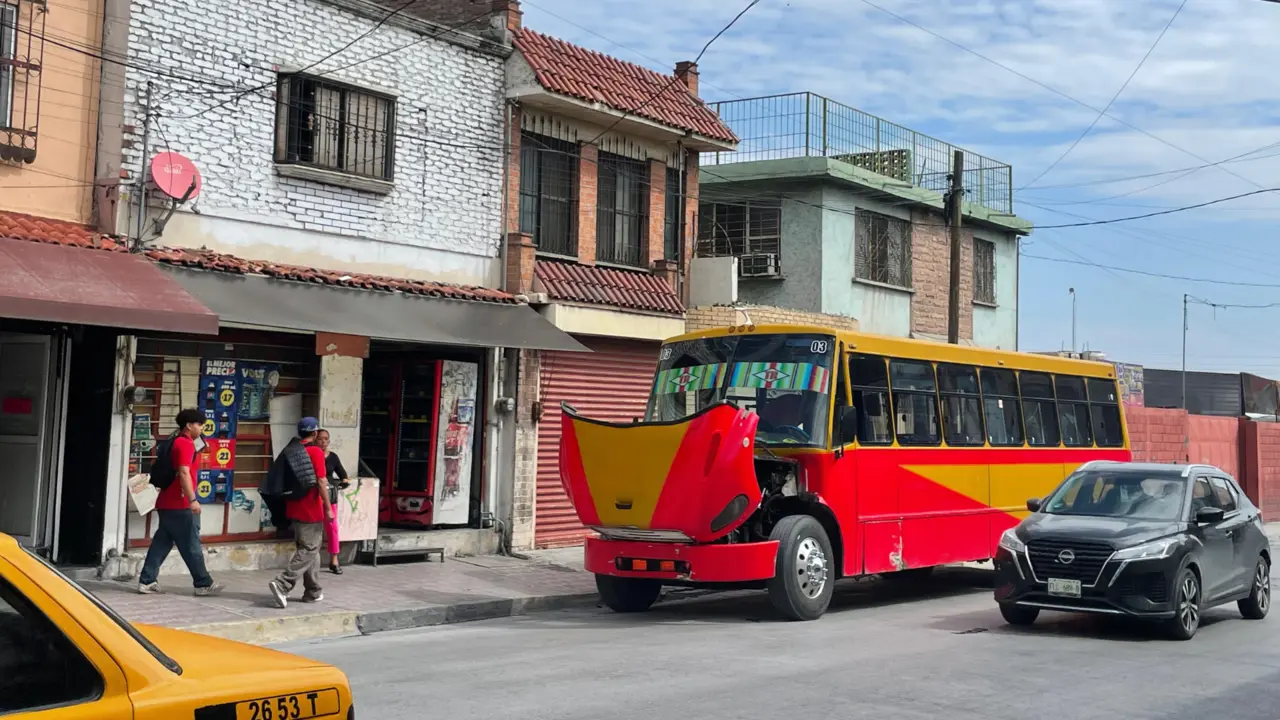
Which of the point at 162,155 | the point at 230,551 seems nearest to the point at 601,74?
the point at 162,155

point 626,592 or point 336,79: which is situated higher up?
point 336,79

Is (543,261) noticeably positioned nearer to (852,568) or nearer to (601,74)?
(601,74)

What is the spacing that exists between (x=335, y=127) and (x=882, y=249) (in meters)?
13.7

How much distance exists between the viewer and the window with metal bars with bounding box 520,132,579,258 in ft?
58.6

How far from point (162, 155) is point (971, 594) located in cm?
1050

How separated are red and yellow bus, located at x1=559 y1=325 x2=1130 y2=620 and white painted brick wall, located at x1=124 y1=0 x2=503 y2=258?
450cm

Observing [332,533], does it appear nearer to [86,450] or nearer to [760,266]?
[86,450]

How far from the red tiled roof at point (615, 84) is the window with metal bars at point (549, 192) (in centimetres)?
90

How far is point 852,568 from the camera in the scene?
12797mm

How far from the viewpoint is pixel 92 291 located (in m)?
11.4

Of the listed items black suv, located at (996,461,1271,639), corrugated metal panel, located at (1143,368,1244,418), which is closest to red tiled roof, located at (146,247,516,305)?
black suv, located at (996,461,1271,639)

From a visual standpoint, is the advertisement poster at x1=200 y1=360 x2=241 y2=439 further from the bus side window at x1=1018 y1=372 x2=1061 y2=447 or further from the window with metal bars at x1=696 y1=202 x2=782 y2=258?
the window with metal bars at x1=696 y1=202 x2=782 y2=258

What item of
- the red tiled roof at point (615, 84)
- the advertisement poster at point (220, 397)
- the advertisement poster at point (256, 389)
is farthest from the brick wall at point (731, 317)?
the advertisement poster at point (220, 397)

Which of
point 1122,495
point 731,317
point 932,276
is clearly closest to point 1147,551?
point 1122,495
